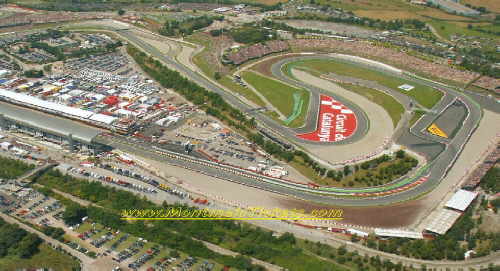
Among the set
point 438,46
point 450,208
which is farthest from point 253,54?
point 450,208

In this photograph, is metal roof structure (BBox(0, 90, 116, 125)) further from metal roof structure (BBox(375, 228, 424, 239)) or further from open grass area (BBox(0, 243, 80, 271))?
metal roof structure (BBox(375, 228, 424, 239))

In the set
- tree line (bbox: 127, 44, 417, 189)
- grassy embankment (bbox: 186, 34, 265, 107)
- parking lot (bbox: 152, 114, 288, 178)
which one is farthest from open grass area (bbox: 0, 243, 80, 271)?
grassy embankment (bbox: 186, 34, 265, 107)

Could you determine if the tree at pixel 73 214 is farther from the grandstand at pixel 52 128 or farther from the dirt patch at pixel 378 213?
the dirt patch at pixel 378 213

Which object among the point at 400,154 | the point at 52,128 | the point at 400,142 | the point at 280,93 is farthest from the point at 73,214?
the point at 280,93

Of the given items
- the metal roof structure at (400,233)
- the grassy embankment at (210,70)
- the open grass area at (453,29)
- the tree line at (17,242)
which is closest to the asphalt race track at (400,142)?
the grassy embankment at (210,70)

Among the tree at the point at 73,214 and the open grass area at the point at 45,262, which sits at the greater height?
the tree at the point at 73,214
